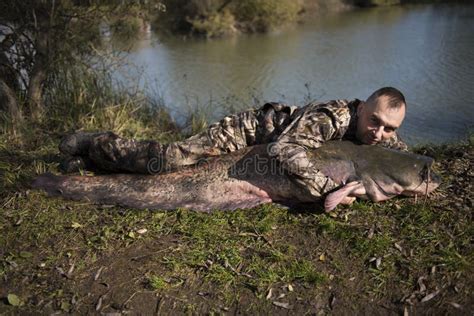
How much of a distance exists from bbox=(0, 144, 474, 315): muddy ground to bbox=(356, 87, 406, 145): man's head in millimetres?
620

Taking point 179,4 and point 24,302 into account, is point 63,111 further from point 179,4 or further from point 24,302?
point 179,4

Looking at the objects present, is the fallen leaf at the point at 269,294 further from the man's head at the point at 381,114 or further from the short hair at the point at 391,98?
the short hair at the point at 391,98

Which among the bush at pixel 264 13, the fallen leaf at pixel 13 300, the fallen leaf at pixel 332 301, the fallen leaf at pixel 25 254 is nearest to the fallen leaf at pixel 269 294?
the fallen leaf at pixel 332 301

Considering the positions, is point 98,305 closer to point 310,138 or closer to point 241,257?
point 241,257

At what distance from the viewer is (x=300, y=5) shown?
22.8 meters

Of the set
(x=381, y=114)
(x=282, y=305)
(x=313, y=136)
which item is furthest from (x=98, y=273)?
(x=381, y=114)

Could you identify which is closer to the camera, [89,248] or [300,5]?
[89,248]

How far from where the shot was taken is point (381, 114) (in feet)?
12.6

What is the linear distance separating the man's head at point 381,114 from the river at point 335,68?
3.45m

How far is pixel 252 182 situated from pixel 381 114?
4.14 feet

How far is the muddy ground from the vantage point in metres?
3.19

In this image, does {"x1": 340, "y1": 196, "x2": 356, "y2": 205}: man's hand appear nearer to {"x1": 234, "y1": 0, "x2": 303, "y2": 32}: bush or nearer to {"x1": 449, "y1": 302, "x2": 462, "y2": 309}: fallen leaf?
{"x1": 449, "y1": 302, "x2": 462, "y2": 309}: fallen leaf

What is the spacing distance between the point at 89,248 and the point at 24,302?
2.21ft

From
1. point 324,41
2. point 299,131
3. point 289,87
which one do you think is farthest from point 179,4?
point 299,131
